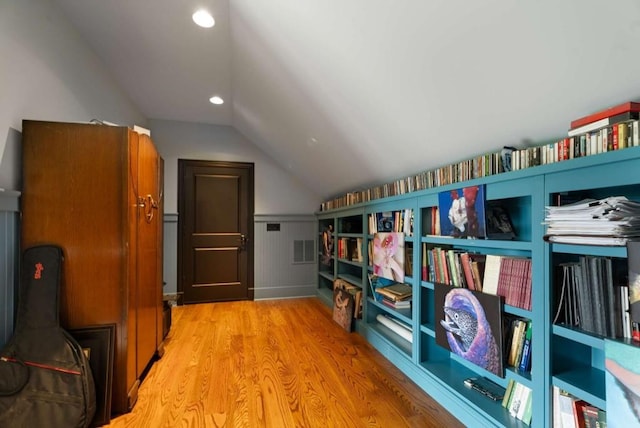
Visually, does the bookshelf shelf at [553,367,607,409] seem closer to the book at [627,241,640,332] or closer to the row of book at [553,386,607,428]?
the row of book at [553,386,607,428]

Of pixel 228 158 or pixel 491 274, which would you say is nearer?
pixel 491 274

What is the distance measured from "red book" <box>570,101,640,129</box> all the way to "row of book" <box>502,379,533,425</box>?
44.8 inches

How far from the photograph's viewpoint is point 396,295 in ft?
7.52

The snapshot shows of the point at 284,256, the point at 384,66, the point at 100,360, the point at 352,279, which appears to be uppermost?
the point at 384,66

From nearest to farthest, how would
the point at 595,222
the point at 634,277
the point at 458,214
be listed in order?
the point at 634,277, the point at 595,222, the point at 458,214

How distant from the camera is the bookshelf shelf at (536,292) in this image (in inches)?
40.6

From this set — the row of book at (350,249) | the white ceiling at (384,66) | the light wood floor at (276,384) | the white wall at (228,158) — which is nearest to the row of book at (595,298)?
the white ceiling at (384,66)

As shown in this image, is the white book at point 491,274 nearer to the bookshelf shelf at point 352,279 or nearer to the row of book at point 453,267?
the row of book at point 453,267

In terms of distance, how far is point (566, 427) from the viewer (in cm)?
111

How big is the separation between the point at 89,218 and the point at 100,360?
765mm

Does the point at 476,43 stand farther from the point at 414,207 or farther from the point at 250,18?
the point at 250,18

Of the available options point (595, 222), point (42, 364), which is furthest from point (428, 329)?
point (42, 364)

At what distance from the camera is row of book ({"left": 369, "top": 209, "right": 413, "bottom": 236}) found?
7.00ft

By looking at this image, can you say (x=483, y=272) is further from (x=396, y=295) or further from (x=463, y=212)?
(x=396, y=295)
